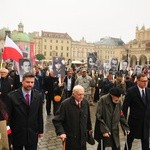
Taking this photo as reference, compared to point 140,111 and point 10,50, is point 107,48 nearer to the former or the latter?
point 10,50

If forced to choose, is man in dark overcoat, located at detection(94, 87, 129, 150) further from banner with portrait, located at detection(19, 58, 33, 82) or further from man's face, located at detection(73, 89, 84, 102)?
banner with portrait, located at detection(19, 58, 33, 82)

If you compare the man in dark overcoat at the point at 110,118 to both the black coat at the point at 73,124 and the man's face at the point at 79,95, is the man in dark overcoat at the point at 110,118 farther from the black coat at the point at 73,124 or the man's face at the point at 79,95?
the man's face at the point at 79,95

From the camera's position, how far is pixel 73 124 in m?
5.85

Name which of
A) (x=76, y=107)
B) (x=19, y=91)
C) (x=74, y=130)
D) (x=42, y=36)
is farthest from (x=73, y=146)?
(x=42, y=36)

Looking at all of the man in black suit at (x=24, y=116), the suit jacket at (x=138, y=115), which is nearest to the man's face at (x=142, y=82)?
the suit jacket at (x=138, y=115)

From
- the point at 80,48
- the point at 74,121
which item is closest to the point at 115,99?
the point at 74,121

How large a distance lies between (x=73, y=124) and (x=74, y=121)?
2.3 inches

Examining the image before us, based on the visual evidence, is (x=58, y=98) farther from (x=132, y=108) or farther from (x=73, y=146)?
(x=73, y=146)

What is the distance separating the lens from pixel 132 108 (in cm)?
723

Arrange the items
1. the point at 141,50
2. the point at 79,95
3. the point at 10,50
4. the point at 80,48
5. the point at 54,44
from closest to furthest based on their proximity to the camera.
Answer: the point at 79,95, the point at 10,50, the point at 141,50, the point at 54,44, the point at 80,48

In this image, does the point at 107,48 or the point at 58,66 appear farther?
the point at 107,48

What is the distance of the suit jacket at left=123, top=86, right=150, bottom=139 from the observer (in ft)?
23.2

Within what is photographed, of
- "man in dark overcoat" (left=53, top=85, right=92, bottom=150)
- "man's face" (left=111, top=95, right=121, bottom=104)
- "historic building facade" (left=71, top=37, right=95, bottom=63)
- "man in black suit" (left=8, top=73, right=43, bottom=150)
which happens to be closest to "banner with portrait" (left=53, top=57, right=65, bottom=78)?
"man's face" (left=111, top=95, right=121, bottom=104)

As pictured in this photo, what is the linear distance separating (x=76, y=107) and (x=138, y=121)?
6.19 feet
